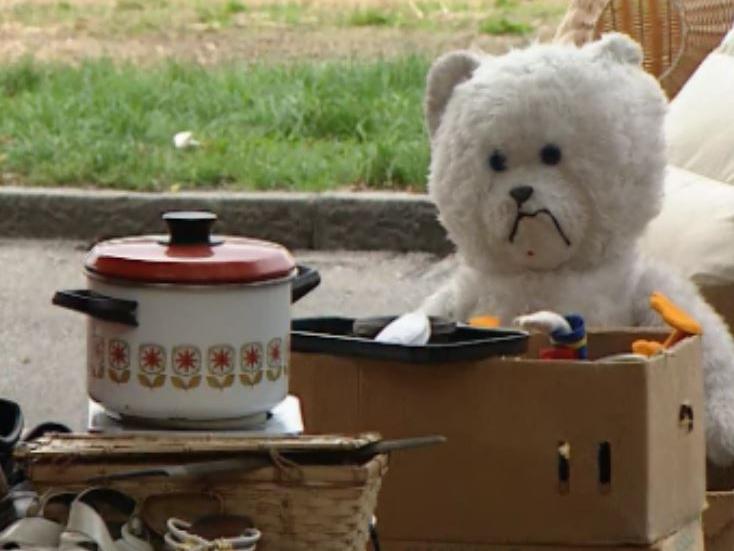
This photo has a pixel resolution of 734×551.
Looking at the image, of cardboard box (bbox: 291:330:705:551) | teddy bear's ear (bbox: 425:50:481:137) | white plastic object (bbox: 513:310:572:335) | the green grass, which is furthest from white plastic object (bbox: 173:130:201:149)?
cardboard box (bbox: 291:330:705:551)

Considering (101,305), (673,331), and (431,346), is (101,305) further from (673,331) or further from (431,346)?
(673,331)

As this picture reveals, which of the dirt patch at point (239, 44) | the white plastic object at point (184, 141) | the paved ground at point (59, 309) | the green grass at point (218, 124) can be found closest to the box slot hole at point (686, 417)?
the paved ground at point (59, 309)

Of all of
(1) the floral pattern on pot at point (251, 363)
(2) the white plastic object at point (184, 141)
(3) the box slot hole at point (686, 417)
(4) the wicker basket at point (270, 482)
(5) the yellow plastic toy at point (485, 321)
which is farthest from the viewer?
(2) the white plastic object at point (184, 141)

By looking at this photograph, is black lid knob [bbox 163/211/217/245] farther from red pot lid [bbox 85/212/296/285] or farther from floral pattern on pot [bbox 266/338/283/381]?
floral pattern on pot [bbox 266/338/283/381]

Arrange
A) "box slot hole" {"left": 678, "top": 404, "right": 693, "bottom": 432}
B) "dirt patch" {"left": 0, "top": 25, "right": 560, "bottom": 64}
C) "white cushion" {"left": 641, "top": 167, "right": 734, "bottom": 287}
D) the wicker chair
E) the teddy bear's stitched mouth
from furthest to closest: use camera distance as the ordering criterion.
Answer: "dirt patch" {"left": 0, "top": 25, "right": 560, "bottom": 64}
the wicker chair
"white cushion" {"left": 641, "top": 167, "right": 734, "bottom": 287}
the teddy bear's stitched mouth
"box slot hole" {"left": 678, "top": 404, "right": 693, "bottom": 432}

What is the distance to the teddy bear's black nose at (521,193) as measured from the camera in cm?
260

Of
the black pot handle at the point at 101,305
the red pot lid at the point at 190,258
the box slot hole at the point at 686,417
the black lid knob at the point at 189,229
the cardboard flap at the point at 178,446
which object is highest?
the black lid knob at the point at 189,229

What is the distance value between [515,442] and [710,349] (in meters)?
0.51

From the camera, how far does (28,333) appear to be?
4.73 meters

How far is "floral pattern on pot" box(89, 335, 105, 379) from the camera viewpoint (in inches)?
73.5

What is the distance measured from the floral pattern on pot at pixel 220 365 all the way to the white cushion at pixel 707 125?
1447 mm

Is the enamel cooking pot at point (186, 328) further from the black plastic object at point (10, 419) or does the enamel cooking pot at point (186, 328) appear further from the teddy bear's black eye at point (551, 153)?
the teddy bear's black eye at point (551, 153)

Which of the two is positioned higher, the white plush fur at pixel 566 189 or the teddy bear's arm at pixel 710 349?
the white plush fur at pixel 566 189

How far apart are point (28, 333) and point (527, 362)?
107 inches
